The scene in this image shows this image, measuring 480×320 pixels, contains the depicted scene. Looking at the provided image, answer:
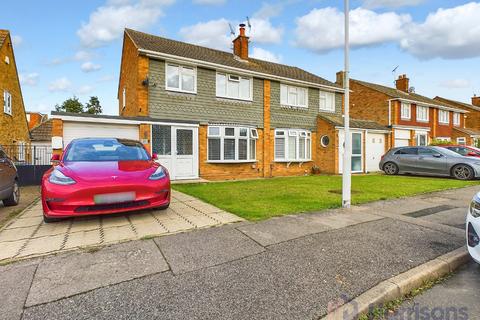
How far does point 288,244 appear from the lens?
366 centimetres

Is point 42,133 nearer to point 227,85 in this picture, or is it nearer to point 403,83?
point 227,85

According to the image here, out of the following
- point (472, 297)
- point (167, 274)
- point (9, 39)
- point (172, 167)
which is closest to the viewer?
point (472, 297)

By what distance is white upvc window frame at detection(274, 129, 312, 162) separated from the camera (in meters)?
14.4

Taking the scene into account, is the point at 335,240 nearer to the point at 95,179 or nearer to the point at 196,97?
the point at 95,179

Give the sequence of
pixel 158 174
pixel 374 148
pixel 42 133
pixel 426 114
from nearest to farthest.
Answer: pixel 158 174 < pixel 374 148 < pixel 426 114 < pixel 42 133

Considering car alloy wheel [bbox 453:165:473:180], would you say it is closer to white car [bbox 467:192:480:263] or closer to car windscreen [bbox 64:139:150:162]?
white car [bbox 467:192:480:263]

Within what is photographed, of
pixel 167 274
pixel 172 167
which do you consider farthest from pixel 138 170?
pixel 172 167

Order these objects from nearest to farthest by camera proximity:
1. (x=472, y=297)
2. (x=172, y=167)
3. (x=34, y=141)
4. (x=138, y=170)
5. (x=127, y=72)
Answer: (x=472, y=297), (x=138, y=170), (x=172, y=167), (x=127, y=72), (x=34, y=141)

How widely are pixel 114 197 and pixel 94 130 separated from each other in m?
6.50

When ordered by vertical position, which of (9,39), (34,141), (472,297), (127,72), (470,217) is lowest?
(472,297)

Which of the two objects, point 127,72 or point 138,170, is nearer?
point 138,170

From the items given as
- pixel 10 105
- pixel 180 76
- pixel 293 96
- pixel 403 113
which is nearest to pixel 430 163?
pixel 293 96

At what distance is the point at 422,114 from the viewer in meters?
24.0

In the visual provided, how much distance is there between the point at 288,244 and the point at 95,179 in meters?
3.09
